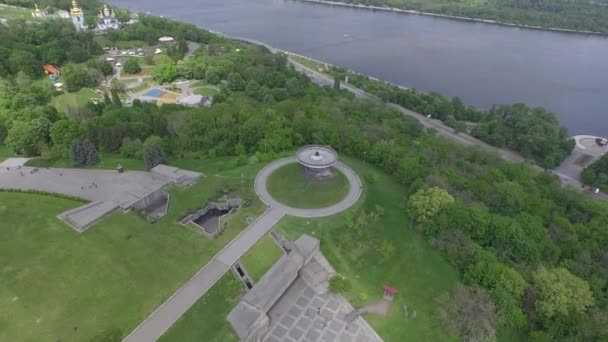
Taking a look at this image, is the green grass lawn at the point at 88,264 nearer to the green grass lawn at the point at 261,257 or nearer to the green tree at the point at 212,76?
the green grass lawn at the point at 261,257

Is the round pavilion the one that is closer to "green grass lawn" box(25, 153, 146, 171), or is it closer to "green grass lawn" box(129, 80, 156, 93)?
"green grass lawn" box(25, 153, 146, 171)

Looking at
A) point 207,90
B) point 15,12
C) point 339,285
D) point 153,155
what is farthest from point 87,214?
point 15,12

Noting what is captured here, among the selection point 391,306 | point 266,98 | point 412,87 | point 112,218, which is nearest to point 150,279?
point 112,218

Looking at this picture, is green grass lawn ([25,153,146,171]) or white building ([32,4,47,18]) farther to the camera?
white building ([32,4,47,18])

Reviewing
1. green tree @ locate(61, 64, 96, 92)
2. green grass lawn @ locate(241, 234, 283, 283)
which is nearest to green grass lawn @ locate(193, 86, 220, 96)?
green tree @ locate(61, 64, 96, 92)

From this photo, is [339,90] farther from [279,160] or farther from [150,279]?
[150,279]

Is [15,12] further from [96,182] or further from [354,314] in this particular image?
[354,314]
